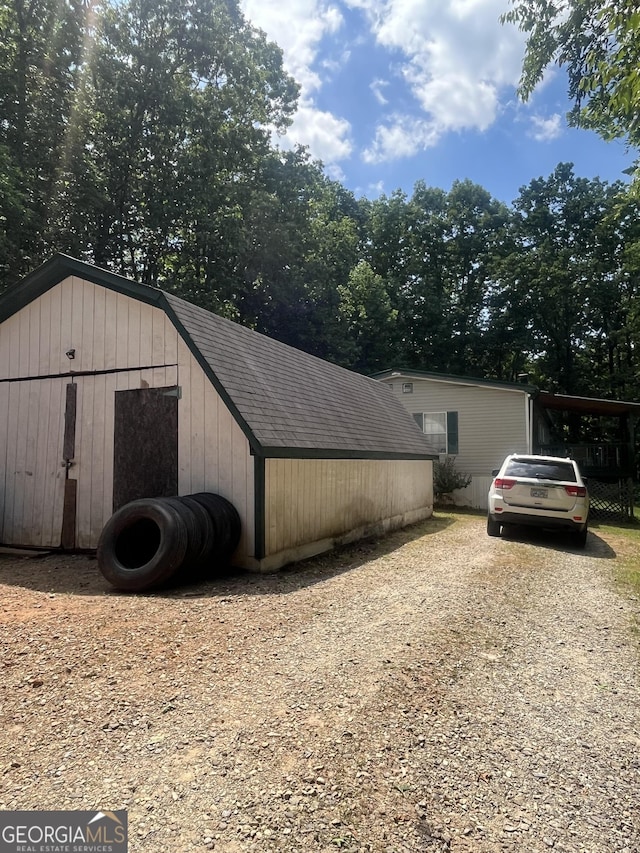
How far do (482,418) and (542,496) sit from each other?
312 inches

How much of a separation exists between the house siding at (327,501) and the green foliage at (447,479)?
4.61 meters

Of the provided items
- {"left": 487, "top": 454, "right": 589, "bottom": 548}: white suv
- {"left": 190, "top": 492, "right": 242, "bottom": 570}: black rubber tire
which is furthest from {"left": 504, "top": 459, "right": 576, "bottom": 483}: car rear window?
{"left": 190, "top": 492, "right": 242, "bottom": 570}: black rubber tire

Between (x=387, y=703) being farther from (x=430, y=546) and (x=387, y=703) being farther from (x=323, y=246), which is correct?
(x=323, y=246)

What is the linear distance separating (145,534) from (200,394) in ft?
7.05

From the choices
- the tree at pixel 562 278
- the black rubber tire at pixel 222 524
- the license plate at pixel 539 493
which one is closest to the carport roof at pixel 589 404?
the license plate at pixel 539 493

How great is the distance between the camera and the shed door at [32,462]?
8.50 m

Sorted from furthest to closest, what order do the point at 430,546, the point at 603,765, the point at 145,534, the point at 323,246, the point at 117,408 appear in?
1. the point at 323,246
2. the point at 430,546
3. the point at 117,408
4. the point at 145,534
5. the point at 603,765

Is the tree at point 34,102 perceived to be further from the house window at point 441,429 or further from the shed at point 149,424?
the house window at point 441,429

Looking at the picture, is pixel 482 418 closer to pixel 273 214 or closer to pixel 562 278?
pixel 273 214

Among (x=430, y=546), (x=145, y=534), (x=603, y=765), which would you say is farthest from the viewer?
(x=430, y=546)

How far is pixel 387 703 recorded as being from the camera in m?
3.21

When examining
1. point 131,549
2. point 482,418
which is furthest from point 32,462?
point 482,418

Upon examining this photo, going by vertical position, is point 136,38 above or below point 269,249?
above

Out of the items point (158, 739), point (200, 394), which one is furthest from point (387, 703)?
point (200, 394)
